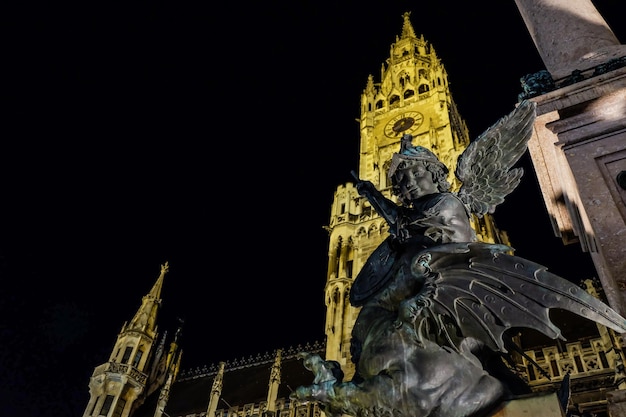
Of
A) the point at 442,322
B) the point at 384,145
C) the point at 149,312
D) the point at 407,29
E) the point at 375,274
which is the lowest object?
the point at 442,322

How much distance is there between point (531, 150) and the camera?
373 centimetres

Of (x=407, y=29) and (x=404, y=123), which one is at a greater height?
(x=407, y=29)

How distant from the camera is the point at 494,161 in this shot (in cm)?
326

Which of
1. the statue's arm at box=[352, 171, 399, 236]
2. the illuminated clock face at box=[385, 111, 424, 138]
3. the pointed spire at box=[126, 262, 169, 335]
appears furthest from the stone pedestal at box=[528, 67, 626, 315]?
Answer: the pointed spire at box=[126, 262, 169, 335]

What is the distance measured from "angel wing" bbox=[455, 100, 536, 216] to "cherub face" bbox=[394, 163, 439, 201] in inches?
8.0

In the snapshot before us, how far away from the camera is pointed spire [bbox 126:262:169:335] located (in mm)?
28922

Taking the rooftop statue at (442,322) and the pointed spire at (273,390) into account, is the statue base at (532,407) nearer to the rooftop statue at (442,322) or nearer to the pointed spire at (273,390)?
the rooftop statue at (442,322)

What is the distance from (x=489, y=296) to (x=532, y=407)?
0.55 m

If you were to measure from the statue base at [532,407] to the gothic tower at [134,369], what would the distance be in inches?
1009

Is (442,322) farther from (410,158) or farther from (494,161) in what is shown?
(494,161)

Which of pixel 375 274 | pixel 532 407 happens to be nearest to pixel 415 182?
pixel 375 274

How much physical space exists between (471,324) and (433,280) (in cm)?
28

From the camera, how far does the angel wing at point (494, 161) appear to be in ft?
10.4

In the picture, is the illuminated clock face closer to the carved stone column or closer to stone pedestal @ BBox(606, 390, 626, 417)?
the carved stone column
